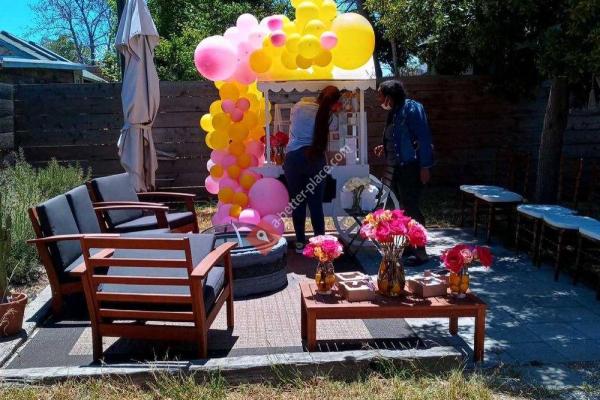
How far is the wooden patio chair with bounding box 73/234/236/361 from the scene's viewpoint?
3312 millimetres

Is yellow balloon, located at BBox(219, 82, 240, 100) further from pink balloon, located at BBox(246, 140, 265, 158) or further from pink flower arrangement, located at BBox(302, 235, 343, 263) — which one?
pink flower arrangement, located at BBox(302, 235, 343, 263)

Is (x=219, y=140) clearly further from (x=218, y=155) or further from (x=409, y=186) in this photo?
(x=409, y=186)

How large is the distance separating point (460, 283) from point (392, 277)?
1.35ft

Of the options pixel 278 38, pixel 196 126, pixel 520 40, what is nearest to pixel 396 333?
pixel 278 38

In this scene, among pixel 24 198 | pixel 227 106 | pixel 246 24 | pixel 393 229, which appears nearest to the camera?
pixel 393 229

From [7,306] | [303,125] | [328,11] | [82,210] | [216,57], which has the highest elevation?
[328,11]

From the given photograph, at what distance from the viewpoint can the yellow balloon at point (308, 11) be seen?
573 cm

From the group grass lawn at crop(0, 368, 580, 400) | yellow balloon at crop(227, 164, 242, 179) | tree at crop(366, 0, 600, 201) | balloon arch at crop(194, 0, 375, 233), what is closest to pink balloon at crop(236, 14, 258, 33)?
balloon arch at crop(194, 0, 375, 233)

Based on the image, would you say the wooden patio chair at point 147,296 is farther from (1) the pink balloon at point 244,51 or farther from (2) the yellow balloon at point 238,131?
(1) the pink balloon at point 244,51

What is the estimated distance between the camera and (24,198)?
578cm

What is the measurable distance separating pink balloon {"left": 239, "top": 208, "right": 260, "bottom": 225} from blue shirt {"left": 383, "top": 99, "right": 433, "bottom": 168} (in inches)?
58.6

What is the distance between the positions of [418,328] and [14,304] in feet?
8.94

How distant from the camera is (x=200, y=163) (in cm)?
918

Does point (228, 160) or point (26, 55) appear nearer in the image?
point (228, 160)
